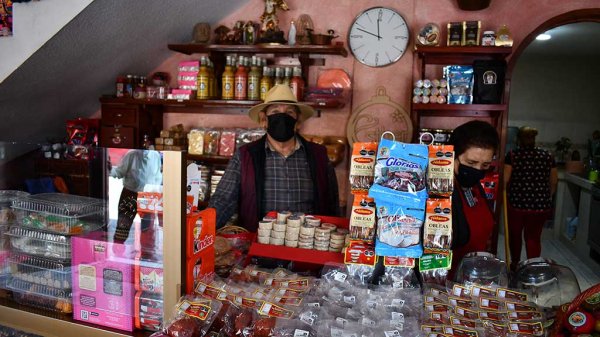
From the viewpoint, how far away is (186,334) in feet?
4.23

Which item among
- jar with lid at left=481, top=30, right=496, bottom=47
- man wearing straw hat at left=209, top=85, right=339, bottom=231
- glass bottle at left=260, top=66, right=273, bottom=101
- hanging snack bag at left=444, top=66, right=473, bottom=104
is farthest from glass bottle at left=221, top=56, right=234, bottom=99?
jar with lid at left=481, top=30, right=496, bottom=47

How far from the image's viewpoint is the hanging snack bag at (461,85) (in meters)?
3.70

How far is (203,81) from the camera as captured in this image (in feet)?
13.6

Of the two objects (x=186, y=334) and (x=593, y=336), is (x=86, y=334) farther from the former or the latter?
(x=593, y=336)

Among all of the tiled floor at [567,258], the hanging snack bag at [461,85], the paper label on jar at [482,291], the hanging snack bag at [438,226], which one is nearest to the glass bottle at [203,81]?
the hanging snack bag at [461,85]

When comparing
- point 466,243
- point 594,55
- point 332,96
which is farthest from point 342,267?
point 594,55

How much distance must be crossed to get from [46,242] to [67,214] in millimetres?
135

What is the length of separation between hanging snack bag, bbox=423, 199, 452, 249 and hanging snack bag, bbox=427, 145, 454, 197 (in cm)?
4

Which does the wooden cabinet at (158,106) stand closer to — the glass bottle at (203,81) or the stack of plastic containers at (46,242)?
the glass bottle at (203,81)

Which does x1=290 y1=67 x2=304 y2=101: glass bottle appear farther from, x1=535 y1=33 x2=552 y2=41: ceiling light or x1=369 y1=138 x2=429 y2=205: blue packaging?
x1=535 y1=33 x2=552 y2=41: ceiling light

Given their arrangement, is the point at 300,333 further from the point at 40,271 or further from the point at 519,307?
the point at 40,271

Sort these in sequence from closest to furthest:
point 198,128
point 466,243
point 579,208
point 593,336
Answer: point 593,336, point 466,243, point 198,128, point 579,208

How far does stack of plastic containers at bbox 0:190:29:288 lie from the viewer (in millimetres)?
1632

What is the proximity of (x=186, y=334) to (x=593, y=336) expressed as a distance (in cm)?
105
